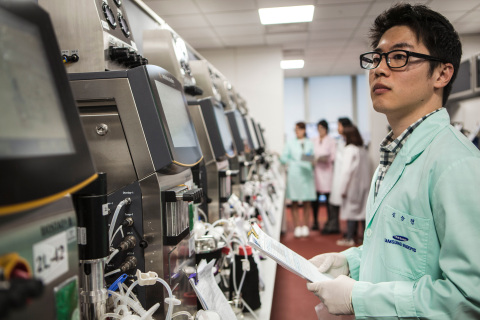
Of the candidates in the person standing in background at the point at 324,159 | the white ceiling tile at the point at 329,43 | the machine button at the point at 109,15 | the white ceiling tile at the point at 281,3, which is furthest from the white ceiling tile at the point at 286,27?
the machine button at the point at 109,15

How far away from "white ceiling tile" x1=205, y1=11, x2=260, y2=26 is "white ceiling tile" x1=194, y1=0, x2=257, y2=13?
0.50 feet

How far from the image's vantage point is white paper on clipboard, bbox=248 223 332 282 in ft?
3.15

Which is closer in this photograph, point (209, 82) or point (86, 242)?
point (86, 242)

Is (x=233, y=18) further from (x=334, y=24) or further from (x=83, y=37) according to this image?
(x=83, y=37)

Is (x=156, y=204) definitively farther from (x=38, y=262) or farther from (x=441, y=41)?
(x=441, y=41)

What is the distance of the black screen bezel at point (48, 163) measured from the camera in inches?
18.3

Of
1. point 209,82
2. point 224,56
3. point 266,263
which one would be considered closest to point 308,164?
point 224,56

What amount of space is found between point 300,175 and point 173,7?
9.74 ft

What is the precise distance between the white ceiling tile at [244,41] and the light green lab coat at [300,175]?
6.05 ft

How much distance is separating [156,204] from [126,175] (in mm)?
123

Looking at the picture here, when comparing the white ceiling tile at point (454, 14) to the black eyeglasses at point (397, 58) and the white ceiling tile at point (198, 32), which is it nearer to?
the white ceiling tile at point (198, 32)

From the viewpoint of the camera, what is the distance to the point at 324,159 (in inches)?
227

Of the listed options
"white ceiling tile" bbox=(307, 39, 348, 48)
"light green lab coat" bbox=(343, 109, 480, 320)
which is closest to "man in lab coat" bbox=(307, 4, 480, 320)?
A: "light green lab coat" bbox=(343, 109, 480, 320)

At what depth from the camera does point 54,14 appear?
1.18 metres
